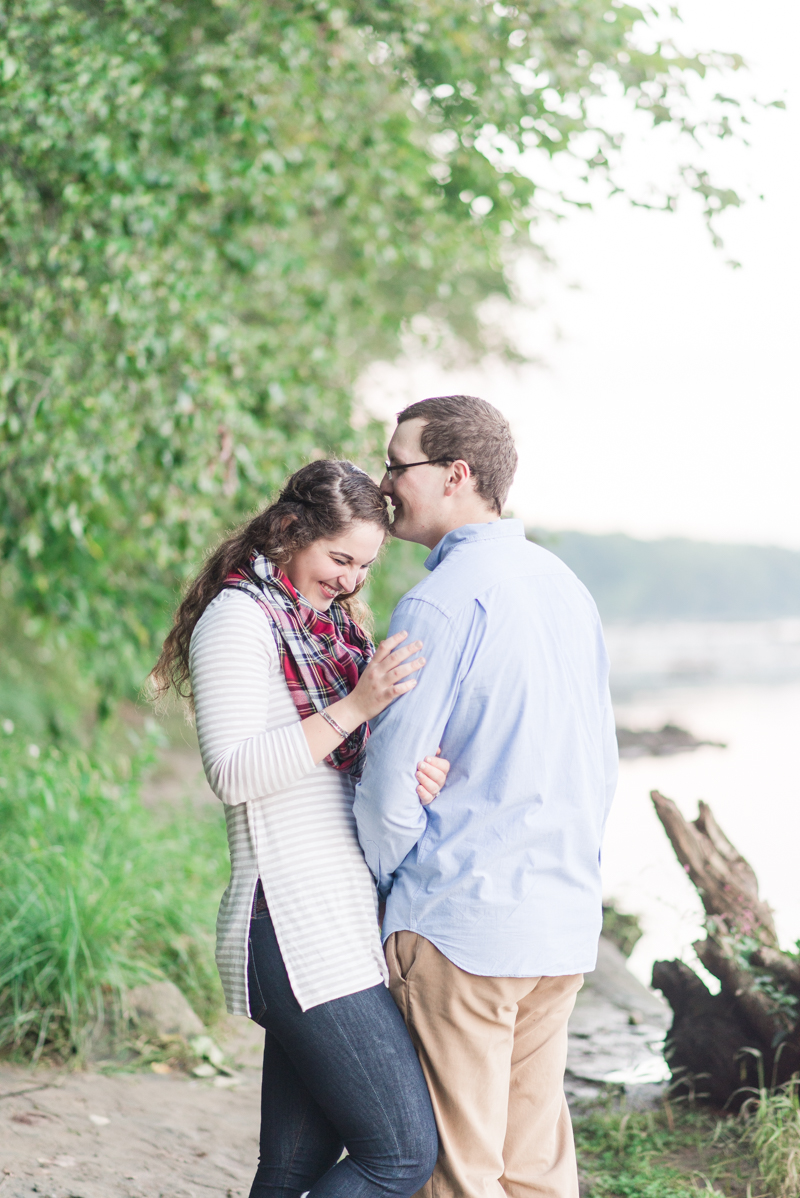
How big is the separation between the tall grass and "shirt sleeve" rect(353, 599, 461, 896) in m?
2.12

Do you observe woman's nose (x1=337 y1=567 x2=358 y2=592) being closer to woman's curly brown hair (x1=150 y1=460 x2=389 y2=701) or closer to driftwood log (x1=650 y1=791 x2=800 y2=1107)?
woman's curly brown hair (x1=150 y1=460 x2=389 y2=701)

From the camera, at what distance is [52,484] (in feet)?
13.0

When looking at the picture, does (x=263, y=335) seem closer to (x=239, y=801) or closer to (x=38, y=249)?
(x=38, y=249)

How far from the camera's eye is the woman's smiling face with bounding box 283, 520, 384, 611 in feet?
6.10

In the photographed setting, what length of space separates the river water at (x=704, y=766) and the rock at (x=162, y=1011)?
166cm

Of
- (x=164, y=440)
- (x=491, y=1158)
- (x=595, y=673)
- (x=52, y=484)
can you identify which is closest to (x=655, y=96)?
(x=164, y=440)

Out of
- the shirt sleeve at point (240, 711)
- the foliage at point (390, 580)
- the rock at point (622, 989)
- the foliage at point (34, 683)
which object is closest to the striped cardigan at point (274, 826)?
the shirt sleeve at point (240, 711)

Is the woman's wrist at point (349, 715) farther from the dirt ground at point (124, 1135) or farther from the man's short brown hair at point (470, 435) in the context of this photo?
the dirt ground at point (124, 1135)

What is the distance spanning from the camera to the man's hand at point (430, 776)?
1680 millimetres

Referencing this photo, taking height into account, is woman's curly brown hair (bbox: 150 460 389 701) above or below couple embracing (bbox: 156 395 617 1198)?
above

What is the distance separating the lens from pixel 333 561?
187 cm

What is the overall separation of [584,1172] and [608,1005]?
59.1 inches

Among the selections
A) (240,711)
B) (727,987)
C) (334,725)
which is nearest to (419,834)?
(334,725)

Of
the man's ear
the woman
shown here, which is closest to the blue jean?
the woman
